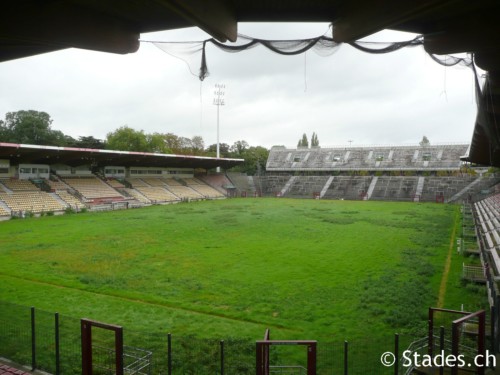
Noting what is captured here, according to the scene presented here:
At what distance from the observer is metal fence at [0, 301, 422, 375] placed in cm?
694

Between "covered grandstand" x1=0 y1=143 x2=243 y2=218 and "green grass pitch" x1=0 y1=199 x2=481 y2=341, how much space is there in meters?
11.1

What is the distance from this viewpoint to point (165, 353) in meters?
7.66

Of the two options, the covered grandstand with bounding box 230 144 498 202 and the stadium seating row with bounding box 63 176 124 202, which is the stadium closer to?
the stadium seating row with bounding box 63 176 124 202

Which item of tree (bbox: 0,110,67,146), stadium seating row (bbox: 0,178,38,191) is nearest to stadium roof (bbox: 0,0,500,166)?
stadium seating row (bbox: 0,178,38,191)

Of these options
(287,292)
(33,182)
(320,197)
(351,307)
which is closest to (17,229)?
(33,182)

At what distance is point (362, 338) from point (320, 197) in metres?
50.7

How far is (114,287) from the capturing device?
12.2 metres

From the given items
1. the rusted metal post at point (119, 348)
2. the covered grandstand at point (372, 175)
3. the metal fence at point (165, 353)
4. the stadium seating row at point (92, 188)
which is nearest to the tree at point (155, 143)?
the covered grandstand at point (372, 175)

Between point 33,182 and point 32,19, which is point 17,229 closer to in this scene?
point 33,182

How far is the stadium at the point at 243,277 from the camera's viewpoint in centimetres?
524

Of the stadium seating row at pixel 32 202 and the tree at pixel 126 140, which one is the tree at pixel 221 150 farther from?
the stadium seating row at pixel 32 202

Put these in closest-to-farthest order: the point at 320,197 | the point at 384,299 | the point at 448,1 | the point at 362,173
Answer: the point at 448,1 < the point at 384,299 < the point at 320,197 < the point at 362,173

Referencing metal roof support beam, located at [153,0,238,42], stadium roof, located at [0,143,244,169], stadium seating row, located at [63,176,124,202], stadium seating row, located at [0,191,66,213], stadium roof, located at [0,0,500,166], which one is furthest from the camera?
stadium seating row, located at [63,176,124,202]

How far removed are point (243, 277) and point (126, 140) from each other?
64830 mm
